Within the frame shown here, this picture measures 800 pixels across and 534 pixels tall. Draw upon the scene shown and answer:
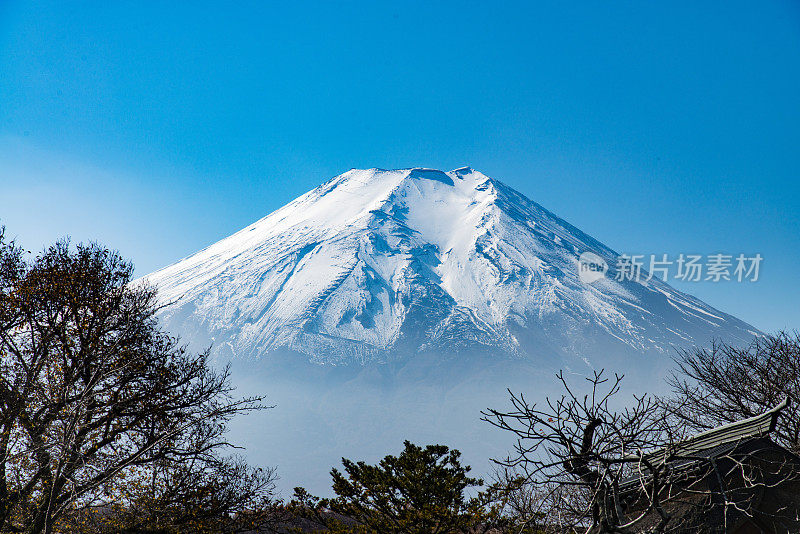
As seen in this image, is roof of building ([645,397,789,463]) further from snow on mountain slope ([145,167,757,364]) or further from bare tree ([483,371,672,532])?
snow on mountain slope ([145,167,757,364])

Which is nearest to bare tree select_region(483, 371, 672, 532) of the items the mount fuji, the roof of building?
the roof of building

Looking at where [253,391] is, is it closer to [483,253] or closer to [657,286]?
[483,253]

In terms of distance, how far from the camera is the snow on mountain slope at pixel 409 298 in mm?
144875

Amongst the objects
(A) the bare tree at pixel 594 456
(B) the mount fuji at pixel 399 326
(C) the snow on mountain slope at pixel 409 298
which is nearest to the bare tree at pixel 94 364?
(A) the bare tree at pixel 594 456

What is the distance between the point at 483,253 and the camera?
17075cm

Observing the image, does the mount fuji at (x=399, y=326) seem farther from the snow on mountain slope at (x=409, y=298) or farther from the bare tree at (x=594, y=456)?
the bare tree at (x=594, y=456)

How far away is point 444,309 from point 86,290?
140760mm

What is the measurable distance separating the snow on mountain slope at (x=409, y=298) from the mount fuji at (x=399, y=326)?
17.6 inches

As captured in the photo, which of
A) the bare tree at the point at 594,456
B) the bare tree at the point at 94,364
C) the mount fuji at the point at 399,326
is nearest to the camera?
the bare tree at the point at 594,456

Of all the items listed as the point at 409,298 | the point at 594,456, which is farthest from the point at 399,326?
the point at 594,456

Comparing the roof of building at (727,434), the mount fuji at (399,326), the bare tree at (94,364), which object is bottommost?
the roof of building at (727,434)

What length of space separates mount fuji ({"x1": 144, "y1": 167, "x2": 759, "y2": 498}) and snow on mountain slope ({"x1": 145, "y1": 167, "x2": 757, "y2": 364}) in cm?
45

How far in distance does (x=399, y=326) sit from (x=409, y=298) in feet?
31.9

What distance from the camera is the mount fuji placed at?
133 metres
